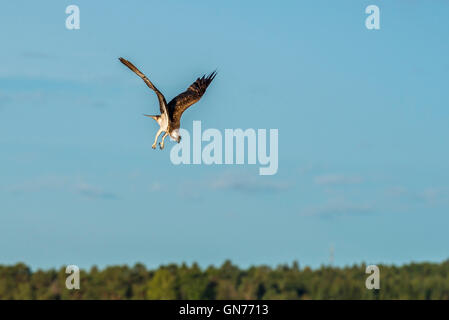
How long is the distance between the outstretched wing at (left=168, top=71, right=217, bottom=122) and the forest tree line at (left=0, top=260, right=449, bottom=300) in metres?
131

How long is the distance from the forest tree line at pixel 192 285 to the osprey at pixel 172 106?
132 metres

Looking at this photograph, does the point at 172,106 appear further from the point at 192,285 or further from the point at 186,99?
the point at 192,285

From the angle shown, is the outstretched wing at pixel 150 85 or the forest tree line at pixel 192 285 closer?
the outstretched wing at pixel 150 85

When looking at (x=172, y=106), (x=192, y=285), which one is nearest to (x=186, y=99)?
(x=172, y=106)

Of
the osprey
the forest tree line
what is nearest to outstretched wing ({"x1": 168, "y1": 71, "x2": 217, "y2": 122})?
the osprey

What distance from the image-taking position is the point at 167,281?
7239 inches

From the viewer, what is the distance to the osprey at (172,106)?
36.4 m

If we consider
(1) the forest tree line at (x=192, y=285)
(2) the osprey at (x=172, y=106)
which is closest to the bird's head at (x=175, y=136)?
(2) the osprey at (x=172, y=106)

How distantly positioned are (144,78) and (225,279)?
159 metres

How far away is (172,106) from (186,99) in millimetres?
849

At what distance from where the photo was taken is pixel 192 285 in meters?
180

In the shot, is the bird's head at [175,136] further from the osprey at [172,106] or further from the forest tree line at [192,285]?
the forest tree line at [192,285]
